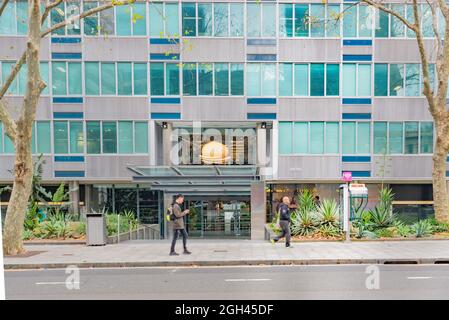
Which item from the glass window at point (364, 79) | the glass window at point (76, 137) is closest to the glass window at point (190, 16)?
the glass window at point (76, 137)

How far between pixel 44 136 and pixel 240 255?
52.5 ft

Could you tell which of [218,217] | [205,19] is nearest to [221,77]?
[205,19]

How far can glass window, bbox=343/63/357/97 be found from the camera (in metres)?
19.9

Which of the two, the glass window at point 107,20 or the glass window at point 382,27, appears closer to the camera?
the glass window at point 107,20

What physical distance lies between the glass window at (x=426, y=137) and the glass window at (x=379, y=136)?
2.27 meters

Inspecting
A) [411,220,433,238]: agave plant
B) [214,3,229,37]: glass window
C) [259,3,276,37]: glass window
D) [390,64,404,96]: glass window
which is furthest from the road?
[259,3,276,37]: glass window

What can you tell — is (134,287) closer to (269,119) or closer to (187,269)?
(187,269)

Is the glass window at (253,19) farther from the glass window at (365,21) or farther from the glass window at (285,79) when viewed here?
the glass window at (365,21)

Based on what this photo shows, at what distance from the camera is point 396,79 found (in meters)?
19.8

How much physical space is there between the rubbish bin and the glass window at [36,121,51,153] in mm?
10207

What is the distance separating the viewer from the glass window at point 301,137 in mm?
19891

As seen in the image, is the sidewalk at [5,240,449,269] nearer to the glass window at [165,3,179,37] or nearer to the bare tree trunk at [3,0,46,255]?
the bare tree trunk at [3,0,46,255]

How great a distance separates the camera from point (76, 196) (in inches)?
792
